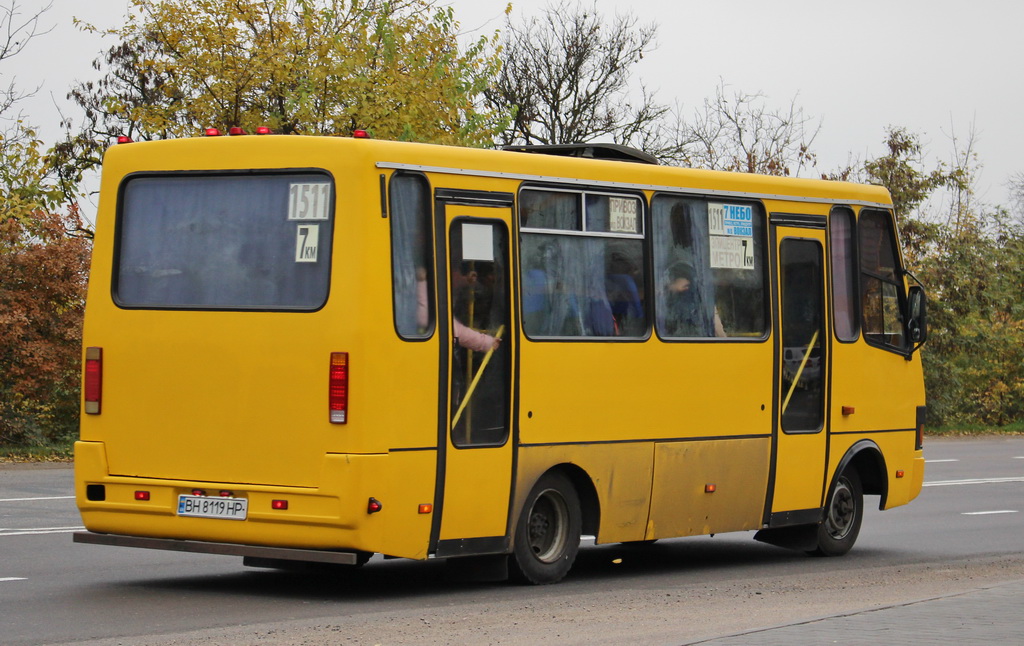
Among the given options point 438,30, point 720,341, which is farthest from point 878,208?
point 438,30

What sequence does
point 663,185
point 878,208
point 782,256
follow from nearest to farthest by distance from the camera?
1. point 663,185
2. point 782,256
3. point 878,208

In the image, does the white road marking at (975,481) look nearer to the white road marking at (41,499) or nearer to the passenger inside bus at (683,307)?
the passenger inside bus at (683,307)

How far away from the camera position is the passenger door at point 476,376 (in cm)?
1041

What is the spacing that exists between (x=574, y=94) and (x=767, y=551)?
127 ft

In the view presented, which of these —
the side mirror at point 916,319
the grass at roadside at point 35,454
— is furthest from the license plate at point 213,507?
the grass at roadside at point 35,454

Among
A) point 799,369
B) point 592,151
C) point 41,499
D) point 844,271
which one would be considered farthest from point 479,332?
point 41,499

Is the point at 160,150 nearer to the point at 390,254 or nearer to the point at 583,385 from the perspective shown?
the point at 390,254

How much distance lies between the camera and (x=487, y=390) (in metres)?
10.6

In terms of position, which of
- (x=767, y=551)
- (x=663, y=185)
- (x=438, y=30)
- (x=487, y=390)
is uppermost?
(x=438, y=30)

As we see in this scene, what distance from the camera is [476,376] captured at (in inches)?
416

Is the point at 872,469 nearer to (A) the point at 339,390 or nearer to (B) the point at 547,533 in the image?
(B) the point at 547,533

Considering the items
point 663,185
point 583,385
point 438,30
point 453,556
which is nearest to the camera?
point 453,556

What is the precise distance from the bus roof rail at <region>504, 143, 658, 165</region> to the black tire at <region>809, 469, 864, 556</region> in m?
3.30

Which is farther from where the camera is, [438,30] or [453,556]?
[438,30]
